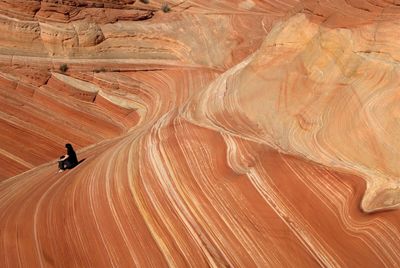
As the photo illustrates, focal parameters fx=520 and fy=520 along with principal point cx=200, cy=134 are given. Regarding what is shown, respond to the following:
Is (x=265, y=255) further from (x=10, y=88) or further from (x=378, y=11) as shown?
(x=10, y=88)

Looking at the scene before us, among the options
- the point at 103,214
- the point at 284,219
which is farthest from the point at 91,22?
A: the point at 284,219

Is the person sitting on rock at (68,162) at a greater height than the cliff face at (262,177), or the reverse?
the person sitting on rock at (68,162)

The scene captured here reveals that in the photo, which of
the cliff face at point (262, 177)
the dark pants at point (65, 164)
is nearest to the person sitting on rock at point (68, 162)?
the dark pants at point (65, 164)

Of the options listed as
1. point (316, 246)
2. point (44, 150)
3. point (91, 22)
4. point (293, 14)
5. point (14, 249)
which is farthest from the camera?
point (91, 22)

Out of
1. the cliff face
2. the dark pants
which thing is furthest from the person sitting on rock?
the cliff face

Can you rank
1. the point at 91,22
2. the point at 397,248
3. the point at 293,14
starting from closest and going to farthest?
1. the point at 397,248
2. the point at 293,14
3. the point at 91,22

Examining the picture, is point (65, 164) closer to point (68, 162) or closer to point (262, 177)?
point (68, 162)

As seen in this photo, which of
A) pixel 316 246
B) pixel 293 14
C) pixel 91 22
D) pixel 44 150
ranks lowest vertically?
pixel 316 246

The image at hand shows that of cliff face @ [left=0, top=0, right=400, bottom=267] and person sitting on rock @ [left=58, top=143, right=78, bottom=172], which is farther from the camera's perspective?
person sitting on rock @ [left=58, top=143, right=78, bottom=172]

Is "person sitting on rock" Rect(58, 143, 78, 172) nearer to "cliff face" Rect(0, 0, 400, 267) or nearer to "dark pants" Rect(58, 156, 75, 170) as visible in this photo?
"dark pants" Rect(58, 156, 75, 170)

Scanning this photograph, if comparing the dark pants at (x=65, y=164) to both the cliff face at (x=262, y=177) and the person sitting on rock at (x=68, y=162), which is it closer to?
the person sitting on rock at (x=68, y=162)

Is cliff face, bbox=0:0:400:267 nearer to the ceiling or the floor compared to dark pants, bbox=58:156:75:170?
nearer to the floor
